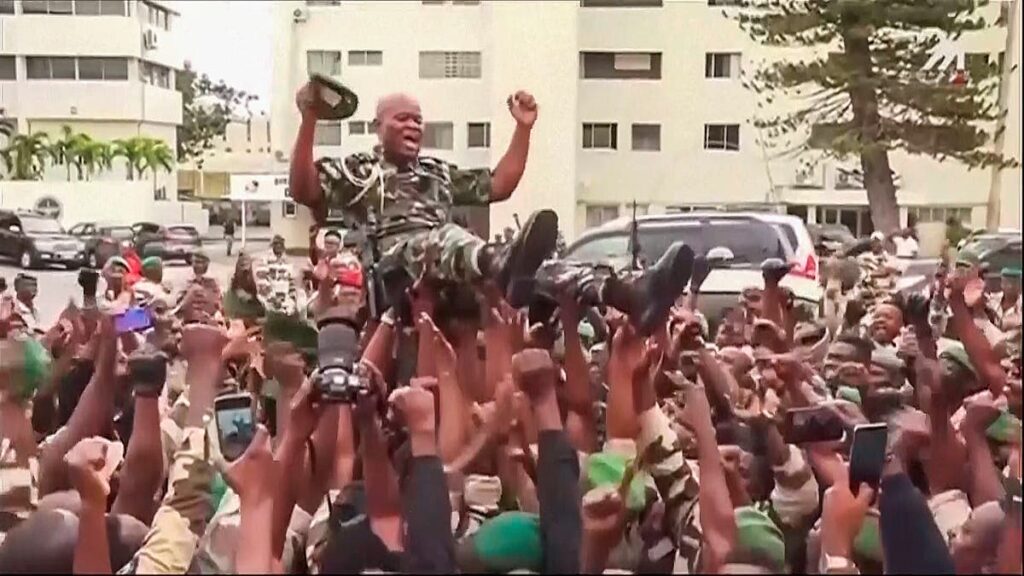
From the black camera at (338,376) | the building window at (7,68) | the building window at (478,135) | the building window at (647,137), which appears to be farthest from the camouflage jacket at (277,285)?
the building window at (647,137)

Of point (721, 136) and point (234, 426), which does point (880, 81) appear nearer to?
point (721, 136)

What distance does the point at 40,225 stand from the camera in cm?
486

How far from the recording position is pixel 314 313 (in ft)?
6.97

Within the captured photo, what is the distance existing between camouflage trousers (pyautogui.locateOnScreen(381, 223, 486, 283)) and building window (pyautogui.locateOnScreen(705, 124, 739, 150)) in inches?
134

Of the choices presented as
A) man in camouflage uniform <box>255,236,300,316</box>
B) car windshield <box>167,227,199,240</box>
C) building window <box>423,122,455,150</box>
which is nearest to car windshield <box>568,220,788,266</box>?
building window <box>423,122,455,150</box>

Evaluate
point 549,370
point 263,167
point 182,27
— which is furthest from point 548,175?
point 549,370

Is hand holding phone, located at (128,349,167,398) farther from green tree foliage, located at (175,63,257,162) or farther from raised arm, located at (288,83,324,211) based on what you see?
green tree foliage, located at (175,63,257,162)

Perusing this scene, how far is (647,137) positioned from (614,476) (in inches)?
147

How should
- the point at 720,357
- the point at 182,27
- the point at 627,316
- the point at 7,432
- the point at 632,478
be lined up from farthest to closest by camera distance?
the point at 182,27, the point at 7,432, the point at 720,357, the point at 627,316, the point at 632,478

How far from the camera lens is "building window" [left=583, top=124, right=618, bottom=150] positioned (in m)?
5.10

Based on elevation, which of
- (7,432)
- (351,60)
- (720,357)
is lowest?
(7,432)

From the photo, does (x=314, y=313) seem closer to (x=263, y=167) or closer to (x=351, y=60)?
(x=263, y=167)

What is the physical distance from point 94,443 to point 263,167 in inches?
104

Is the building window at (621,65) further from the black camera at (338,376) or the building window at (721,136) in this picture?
the black camera at (338,376)
